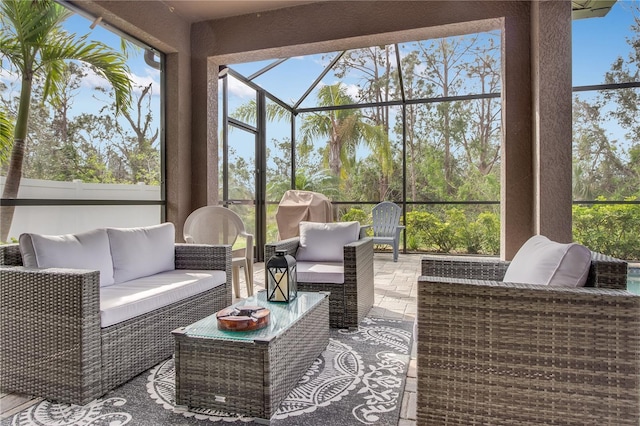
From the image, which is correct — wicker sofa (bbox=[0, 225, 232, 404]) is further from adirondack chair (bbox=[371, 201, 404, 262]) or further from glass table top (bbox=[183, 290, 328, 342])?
adirondack chair (bbox=[371, 201, 404, 262])

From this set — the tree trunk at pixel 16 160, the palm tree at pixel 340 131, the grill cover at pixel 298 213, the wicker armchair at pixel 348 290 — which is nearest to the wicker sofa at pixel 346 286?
the wicker armchair at pixel 348 290

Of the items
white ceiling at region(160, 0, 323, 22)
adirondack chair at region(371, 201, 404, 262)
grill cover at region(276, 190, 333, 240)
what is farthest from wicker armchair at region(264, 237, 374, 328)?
adirondack chair at region(371, 201, 404, 262)

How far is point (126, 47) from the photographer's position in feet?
12.1

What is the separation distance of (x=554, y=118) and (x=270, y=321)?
9.64 ft

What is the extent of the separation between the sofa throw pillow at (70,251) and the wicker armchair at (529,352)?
1.91 metres

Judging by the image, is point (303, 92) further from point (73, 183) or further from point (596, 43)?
point (596, 43)

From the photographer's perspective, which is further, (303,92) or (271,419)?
(303,92)

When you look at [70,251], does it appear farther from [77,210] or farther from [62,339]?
[77,210]

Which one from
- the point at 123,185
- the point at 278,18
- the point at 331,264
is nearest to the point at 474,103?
the point at 278,18

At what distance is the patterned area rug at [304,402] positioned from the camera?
1.64 meters

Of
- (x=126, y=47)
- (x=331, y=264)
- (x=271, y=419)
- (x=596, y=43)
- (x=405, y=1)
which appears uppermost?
(x=596, y=43)

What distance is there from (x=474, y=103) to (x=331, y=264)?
5.62 m

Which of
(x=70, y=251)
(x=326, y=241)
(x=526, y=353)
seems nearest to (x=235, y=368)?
(x=526, y=353)

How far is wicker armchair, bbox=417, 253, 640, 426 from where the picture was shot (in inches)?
48.6
